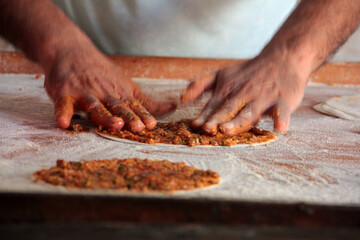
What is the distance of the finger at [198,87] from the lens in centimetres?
137

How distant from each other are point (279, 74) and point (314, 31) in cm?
26

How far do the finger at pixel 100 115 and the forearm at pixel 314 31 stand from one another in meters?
0.61

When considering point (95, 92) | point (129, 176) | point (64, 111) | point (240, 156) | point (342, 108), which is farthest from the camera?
point (342, 108)

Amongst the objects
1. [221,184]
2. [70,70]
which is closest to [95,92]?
[70,70]

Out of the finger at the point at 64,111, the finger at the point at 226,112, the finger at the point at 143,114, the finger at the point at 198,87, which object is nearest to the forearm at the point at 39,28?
the finger at the point at 64,111

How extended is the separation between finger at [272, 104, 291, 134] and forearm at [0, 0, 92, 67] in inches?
29.0

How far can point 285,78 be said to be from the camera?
138 cm

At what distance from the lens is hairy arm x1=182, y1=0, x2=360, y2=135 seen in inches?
50.1

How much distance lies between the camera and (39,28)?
1.48m

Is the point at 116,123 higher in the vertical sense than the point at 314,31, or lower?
lower

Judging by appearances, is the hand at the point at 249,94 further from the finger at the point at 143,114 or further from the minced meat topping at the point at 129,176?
the minced meat topping at the point at 129,176

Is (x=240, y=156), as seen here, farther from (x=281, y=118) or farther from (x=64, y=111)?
(x=64, y=111)

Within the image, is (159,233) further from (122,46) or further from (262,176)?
(122,46)

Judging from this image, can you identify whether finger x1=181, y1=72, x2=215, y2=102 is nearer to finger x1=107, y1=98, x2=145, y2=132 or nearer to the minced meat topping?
finger x1=107, y1=98, x2=145, y2=132
